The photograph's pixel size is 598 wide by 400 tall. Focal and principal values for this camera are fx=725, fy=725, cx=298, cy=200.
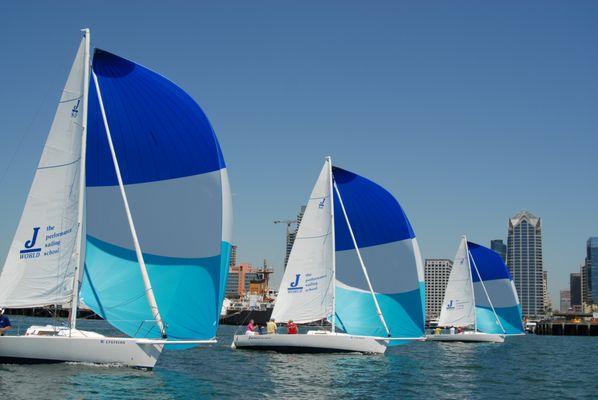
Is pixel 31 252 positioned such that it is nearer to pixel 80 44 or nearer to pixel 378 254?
pixel 80 44

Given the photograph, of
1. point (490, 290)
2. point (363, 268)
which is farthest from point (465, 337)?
point (363, 268)

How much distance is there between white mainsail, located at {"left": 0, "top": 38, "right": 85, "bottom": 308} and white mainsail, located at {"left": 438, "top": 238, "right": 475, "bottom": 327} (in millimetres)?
39838

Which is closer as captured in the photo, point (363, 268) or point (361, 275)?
point (363, 268)

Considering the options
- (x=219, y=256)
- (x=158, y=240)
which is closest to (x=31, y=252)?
(x=158, y=240)

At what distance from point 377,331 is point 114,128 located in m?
16.9

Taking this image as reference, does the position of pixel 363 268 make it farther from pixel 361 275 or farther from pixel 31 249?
pixel 31 249

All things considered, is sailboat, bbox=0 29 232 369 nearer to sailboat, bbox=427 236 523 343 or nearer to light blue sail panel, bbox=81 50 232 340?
light blue sail panel, bbox=81 50 232 340

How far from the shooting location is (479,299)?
5906cm

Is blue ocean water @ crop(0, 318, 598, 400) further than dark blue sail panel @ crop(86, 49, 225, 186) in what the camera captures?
No

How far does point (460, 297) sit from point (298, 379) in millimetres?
36169

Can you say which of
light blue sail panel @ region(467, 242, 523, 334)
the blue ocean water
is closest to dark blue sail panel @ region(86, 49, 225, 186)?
the blue ocean water

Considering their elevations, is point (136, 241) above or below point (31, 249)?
above

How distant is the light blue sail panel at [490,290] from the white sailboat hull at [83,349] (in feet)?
138

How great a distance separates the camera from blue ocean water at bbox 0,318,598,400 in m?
17.6
